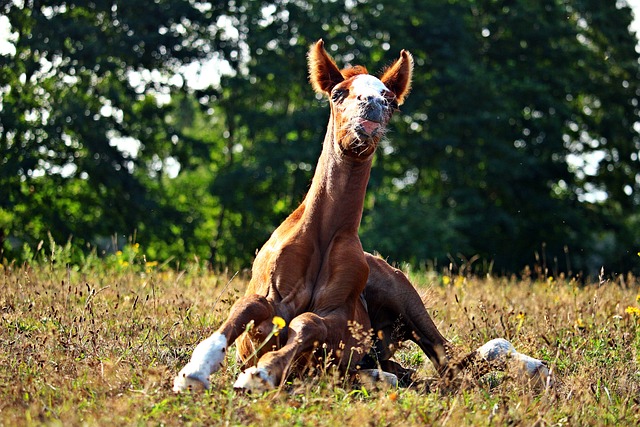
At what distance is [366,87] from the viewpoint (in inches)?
252

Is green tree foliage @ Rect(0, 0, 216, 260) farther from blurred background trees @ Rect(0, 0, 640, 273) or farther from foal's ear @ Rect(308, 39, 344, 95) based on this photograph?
foal's ear @ Rect(308, 39, 344, 95)

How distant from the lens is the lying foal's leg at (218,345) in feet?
16.3

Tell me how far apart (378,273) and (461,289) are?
10.3 feet

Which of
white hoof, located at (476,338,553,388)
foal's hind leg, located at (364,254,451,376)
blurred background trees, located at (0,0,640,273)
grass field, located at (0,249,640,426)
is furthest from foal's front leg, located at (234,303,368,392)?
blurred background trees, located at (0,0,640,273)

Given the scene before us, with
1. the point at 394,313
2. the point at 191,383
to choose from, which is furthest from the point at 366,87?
the point at 191,383

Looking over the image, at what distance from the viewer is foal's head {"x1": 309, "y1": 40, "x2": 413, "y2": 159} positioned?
611 centimetres

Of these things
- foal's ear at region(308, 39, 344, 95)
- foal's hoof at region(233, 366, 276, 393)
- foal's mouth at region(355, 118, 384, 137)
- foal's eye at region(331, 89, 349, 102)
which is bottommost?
foal's hoof at region(233, 366, 276, 393)

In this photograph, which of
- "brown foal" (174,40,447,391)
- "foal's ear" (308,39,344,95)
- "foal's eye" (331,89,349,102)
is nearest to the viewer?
"brown foal" (174,40,447,391)

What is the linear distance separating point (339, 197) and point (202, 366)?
1.89 m

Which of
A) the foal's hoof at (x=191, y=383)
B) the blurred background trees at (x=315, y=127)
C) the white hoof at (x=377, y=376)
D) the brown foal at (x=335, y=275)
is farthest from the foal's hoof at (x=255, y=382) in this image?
the blurred background trees at (x=315, y=127)

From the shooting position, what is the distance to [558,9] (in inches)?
1328

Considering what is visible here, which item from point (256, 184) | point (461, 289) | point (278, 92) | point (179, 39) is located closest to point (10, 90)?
point (179, 39)

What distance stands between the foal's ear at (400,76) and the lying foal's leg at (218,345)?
7.72 ft

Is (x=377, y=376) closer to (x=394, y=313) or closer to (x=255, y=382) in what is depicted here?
(x=394, y=313)
